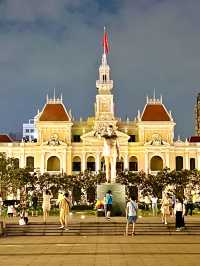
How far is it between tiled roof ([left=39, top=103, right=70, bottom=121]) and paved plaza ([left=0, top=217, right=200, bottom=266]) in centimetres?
7905

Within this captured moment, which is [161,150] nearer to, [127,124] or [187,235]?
[127,124]

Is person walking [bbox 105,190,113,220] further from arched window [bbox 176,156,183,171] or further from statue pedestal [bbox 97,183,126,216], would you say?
arched window [bbox 176,156,183,171]

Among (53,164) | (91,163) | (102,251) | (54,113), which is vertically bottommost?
(102,251)

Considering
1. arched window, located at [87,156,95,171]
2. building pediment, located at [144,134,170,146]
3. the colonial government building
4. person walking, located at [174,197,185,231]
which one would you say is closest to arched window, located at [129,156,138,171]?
the colonial government building

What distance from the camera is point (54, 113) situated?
106625 mm

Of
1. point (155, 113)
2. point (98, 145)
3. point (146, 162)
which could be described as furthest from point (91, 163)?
point (155, 113)

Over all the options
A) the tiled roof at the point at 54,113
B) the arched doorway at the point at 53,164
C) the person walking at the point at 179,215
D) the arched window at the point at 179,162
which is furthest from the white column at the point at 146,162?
the person walking at the point at 179,215

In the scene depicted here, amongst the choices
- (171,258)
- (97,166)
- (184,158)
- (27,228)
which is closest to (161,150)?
(184,158)

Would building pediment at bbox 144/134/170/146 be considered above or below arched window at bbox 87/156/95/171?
above

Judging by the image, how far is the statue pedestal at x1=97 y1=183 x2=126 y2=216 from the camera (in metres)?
36.8

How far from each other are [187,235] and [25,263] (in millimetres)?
13041

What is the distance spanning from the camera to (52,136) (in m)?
103

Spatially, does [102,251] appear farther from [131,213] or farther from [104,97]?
[104,97]

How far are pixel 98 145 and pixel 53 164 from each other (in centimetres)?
883
